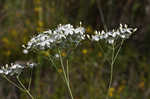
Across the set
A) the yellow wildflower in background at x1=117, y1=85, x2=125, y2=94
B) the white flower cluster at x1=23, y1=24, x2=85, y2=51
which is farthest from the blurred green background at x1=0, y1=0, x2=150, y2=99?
the white flower cluster at x1=23, y1=24, x2=85, y2=51

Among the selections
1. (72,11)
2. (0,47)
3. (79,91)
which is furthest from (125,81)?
(0,47)

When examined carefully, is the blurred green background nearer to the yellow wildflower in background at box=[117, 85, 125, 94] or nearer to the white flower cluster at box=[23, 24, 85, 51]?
the yellow wildflower in background at box=[117, 85, 125, 94]

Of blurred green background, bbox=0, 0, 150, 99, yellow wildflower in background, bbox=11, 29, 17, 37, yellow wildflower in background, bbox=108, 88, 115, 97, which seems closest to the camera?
yellow wildflower in background, bbox=108, 88, 115, 97

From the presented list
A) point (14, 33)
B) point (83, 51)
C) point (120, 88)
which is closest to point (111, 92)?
point (120, 88)

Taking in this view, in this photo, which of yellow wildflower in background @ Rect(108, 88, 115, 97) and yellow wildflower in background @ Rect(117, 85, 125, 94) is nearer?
yellow wildflower in background @ Rect(108, 88, 115, 97)

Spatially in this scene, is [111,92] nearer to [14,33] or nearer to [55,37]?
[14,33]

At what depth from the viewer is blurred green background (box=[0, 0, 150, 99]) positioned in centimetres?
541

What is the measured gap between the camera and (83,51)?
5.79 m

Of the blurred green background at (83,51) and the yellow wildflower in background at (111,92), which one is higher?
the blurred green background at (83,51)

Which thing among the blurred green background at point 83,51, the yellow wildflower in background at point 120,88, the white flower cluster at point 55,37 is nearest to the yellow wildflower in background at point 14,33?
the blurred green background at point 83,51

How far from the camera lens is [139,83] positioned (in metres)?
5.92

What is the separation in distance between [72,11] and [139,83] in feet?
6.48

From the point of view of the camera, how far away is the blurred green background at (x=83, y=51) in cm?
541

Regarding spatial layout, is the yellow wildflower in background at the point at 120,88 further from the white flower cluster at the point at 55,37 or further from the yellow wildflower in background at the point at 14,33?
the white flower cluster at the point at 55,37
